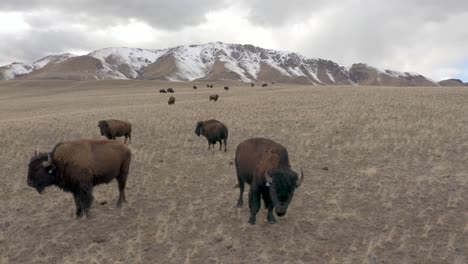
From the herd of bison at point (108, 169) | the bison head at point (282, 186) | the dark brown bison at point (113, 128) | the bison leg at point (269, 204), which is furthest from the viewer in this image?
the dark brown bison at point (113, 128)

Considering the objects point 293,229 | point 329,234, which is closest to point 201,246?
point 293,229

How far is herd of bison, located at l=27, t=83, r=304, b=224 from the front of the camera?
9578 millimetres

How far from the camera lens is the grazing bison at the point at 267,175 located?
8797 millimetres

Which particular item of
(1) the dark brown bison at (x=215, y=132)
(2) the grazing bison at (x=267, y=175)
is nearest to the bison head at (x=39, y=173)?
(2) the grazing bison at (x=267, y=175)

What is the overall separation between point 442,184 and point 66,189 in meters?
10.9

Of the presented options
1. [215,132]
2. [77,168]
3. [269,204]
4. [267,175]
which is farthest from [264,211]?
[215,132]

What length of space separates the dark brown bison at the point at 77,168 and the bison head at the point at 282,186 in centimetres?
461

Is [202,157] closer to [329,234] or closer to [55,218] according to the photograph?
[55,218]

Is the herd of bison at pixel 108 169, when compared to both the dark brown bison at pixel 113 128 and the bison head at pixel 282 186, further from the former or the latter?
the dark brown bison at pixel 113 128

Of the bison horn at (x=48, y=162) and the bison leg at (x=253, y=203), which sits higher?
the bison horn at (x=48, y=162)

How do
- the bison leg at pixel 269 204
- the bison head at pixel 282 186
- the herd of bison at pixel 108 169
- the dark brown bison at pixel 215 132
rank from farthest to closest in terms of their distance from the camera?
the dark brown bison at pixel 215 132 < the bison leg at pixel 269 204 < the herd of bison at pixel 108 169 < the bison head at pixel 282 186

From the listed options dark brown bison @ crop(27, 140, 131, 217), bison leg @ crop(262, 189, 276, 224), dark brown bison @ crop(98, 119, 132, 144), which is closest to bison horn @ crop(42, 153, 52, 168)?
dark brown bison @ crop(27, 140, 131, 217)

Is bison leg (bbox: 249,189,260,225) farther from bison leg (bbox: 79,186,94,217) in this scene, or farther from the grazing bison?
bison leg (bbox: 79,186,94,217)

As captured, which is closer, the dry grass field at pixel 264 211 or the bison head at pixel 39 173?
the dry grass field at pixel 264 211
